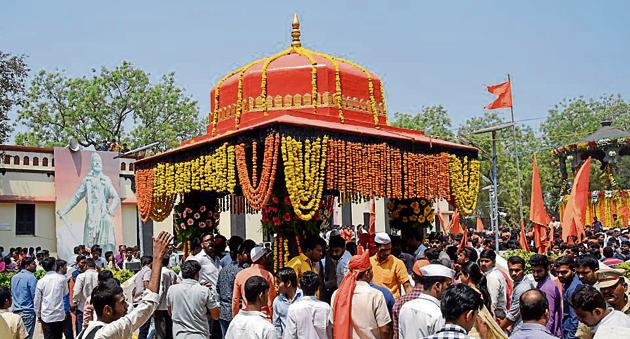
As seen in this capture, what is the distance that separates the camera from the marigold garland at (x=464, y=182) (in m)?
10.4

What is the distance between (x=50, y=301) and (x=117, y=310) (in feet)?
19.0

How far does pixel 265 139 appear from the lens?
27.0 ft

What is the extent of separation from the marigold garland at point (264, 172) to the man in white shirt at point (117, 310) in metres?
3.94

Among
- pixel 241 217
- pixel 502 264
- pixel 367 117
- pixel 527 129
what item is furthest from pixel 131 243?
pixel 527 129

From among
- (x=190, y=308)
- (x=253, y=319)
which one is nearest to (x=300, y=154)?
(x=190, y=308)

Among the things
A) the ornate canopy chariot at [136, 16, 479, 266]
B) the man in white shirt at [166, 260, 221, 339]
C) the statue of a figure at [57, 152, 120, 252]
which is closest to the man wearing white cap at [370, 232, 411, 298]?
the ornate canopy chariot at [136, 16, 479, 266]

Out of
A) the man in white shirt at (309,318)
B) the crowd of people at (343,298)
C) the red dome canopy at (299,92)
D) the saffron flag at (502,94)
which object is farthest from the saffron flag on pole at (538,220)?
the man in white shirt at (309,318)

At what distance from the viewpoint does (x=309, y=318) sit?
17.8ft

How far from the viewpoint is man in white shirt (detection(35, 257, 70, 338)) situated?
→ 9.18 meters

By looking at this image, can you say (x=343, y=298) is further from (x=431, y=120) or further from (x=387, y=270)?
(x=431, y=120)

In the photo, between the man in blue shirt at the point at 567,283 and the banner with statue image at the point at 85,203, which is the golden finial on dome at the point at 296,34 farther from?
the banner with statue image at the point at 85,203

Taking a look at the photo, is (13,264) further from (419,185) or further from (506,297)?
(506,297)

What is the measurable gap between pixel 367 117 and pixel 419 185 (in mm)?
1297

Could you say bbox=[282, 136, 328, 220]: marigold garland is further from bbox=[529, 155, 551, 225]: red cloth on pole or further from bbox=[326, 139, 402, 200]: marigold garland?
bbox=[529, 155, 551, 225]: red cloth on pole
